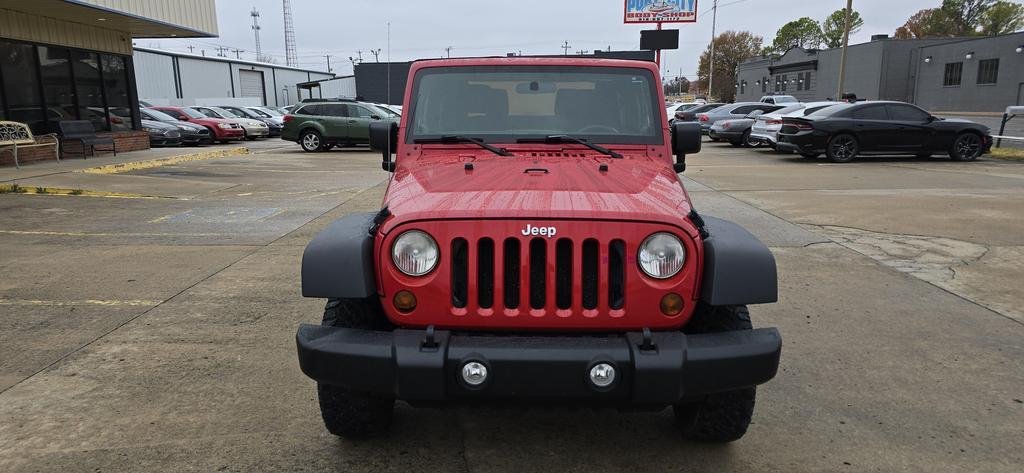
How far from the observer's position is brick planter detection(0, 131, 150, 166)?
557 inches

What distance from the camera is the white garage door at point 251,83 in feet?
170

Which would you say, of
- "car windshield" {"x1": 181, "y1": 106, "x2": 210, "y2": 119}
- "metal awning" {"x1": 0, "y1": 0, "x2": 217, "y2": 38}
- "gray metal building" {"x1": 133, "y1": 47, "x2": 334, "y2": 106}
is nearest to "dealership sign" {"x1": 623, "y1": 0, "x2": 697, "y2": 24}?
"car windshield" {"x1": 181, "y1": 106, "x2": 210, "y2": 119}

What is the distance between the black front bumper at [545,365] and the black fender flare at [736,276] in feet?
0.49

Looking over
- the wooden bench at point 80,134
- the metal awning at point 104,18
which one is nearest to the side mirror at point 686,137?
the metal awning at point 104,18

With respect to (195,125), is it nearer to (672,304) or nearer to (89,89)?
(89,89)

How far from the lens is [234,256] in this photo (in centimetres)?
668

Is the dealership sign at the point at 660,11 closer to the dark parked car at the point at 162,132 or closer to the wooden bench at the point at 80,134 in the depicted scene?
the dark parked car at the point at 162,132

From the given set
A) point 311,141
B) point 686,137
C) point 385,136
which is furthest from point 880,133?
point 311,141

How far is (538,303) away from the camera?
2.55 m

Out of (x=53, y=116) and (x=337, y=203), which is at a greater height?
(x=53, y=116)

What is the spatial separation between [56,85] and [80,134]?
4.07 feet

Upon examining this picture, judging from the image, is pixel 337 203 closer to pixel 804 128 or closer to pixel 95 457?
pixel 95 457

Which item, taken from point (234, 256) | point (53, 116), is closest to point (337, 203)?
point (234, 256)

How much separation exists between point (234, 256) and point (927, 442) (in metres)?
5.83
